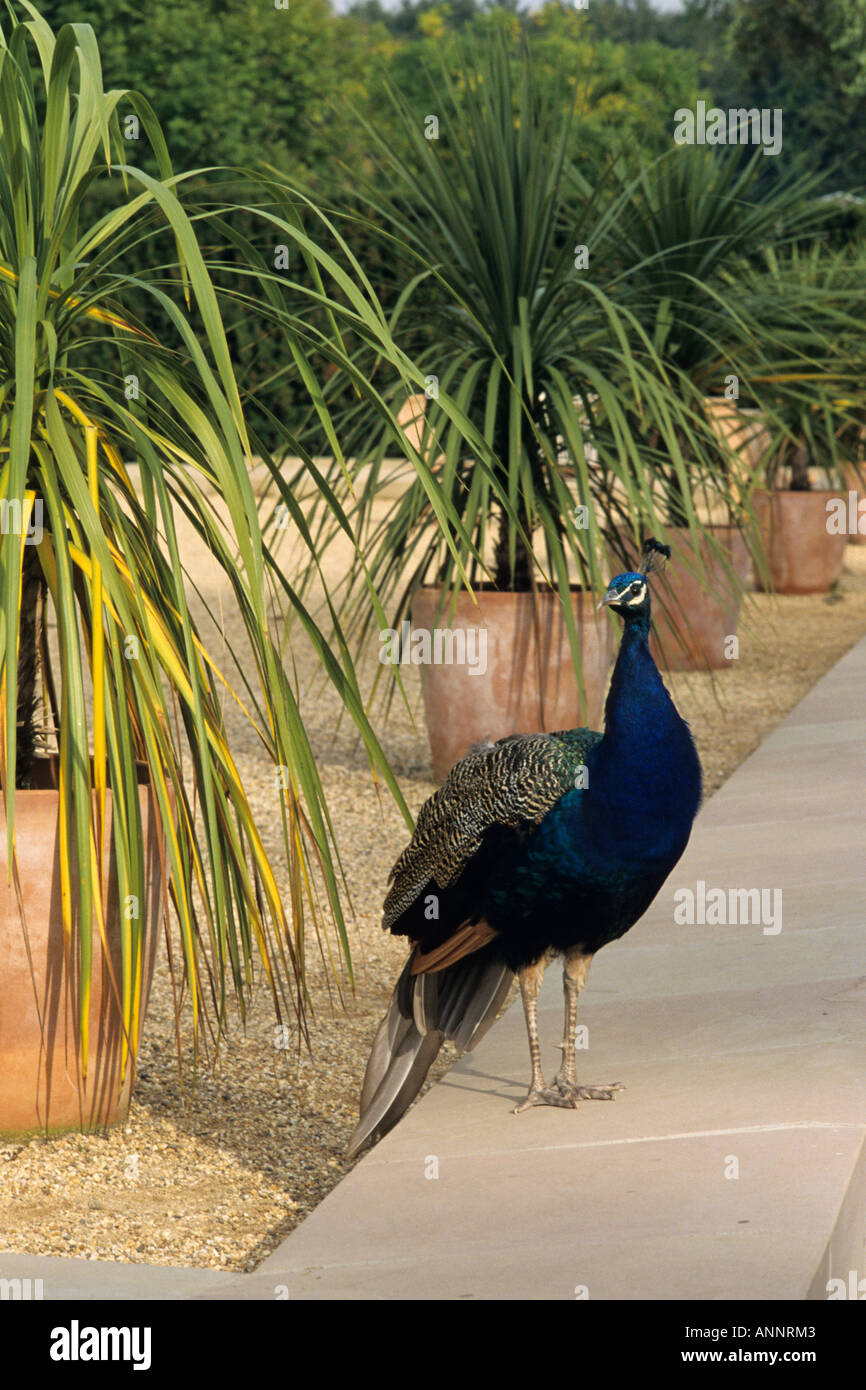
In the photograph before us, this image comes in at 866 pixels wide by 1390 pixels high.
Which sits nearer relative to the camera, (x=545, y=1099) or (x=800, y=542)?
(x=545, y=1099)

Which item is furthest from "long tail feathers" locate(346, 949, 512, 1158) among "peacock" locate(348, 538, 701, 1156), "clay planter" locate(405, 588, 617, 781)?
"clay planter" locate(405, 588, 617, 781)

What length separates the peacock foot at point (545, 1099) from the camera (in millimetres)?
2787

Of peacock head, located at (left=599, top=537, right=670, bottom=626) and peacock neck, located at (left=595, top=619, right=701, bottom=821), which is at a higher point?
peacock head, located at (left=599, top=537, right=670, bottom=626)

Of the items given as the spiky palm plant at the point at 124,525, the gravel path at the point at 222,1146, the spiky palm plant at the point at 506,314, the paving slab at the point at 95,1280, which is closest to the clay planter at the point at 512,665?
the spiky palm plant at the point at 506,314

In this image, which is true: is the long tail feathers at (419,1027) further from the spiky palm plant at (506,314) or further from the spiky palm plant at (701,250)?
the spiky palm plant at (701,250)

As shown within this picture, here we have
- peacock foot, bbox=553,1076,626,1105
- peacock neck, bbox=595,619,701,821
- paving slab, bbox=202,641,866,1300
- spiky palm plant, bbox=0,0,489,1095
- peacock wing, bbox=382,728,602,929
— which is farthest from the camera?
peacock foot, bbox=553,1076,626,1105

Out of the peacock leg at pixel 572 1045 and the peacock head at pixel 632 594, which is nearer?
the peacock head at pixel 632 594

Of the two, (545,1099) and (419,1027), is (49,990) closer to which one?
(419,1027)

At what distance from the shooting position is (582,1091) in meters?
2.81

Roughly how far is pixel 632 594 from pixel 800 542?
7356mm

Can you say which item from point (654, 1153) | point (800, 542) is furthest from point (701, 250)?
point (654, 1153)

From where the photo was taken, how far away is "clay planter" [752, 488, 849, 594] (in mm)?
9625

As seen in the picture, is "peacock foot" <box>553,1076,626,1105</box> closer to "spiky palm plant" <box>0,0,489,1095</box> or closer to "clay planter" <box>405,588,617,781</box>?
"spiky palm plant" <box>0,0,489,1095</box>
